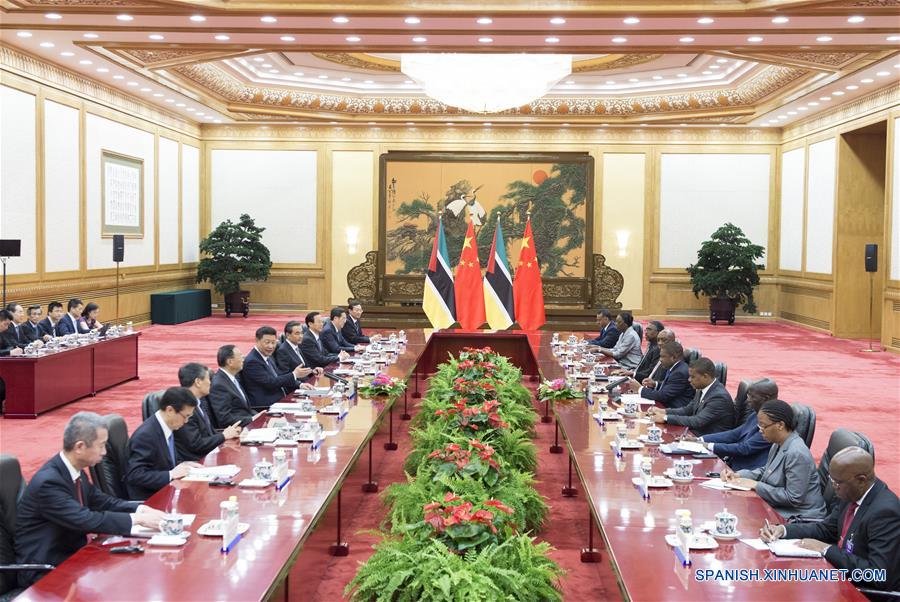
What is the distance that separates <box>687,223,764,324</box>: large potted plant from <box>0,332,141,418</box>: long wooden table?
473 inches

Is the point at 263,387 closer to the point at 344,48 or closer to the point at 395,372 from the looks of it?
the point at 395,372

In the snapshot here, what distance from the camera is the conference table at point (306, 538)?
299 centimetres

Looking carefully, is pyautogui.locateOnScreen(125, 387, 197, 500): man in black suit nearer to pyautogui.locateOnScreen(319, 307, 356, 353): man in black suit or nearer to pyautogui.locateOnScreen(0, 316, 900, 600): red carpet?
pyautogui.locateOnScreen(0, 316, 900, 600): red carpet

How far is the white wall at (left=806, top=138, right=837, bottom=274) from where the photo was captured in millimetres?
17219

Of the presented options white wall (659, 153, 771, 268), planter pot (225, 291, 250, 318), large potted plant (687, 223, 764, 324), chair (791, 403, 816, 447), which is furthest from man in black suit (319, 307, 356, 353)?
white wall (659, 153, 771, 268)

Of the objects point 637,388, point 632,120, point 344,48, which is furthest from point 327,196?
point 637,388

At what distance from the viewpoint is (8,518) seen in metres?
3.59

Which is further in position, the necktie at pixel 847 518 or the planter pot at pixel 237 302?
the planter pot at pixel 237 302

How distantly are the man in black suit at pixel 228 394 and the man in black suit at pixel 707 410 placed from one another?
9.11 feet

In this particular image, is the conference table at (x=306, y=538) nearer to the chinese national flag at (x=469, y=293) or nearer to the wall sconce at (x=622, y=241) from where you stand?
the chinese national flag at (x=469, y=293)

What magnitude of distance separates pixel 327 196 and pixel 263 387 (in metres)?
13.1

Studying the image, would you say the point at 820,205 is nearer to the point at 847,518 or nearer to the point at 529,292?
the point at 529,292

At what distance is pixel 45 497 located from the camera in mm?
3559

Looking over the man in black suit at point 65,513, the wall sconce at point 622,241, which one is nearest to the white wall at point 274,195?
the wall sconce at point 622,241
